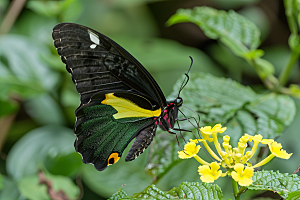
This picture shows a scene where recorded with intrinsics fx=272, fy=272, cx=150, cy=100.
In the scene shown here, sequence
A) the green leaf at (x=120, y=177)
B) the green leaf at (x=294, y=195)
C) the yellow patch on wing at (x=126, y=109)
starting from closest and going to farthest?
the green leaf at (x=294, y=195)
the yellow patch on wing at (x=126, y=109)
the green leaf at (x=120, y=177)

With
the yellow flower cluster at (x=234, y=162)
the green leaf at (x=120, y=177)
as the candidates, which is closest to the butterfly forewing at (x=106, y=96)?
the green leaf at (x=120, y=177)

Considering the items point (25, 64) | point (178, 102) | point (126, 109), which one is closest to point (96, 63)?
point (126, 109)

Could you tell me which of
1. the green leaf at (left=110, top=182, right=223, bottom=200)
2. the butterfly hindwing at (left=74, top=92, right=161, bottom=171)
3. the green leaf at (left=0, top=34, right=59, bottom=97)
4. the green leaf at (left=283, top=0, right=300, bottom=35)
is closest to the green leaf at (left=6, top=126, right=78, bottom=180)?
the green leaf at (left=0, top=34, right=59, bottom=97)

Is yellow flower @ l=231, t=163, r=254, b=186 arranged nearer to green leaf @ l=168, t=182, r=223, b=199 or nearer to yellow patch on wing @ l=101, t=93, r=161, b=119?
green leaf @ l=168, t=182, r=223, b=199

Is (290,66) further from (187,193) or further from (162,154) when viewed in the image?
(187,193)

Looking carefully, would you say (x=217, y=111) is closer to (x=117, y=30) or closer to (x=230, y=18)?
(x=230, y=18)

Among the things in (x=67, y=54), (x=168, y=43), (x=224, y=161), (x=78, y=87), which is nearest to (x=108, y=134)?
(x=78, y=87)

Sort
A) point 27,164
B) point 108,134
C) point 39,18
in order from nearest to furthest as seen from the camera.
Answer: point 108,134 < point 27,164 < point 39,18

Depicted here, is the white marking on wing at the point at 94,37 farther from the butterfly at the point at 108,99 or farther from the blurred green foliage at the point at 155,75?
the blurred green foliage at the point at 155,75
